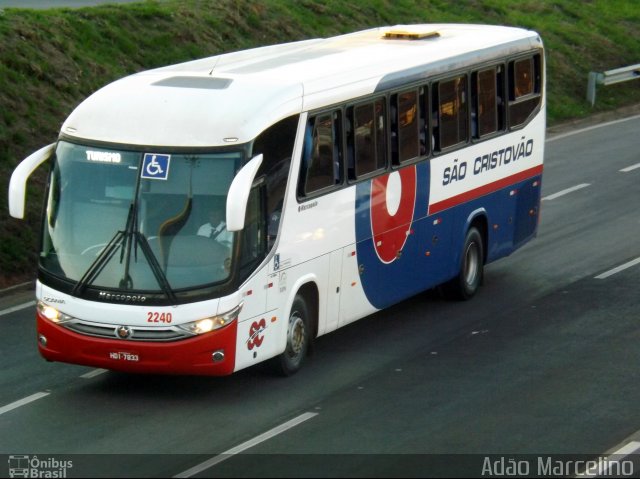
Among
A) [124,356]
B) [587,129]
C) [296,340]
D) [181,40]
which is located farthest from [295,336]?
[587,129]

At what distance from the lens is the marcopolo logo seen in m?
10.7

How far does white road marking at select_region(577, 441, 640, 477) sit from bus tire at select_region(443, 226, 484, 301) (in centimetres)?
557

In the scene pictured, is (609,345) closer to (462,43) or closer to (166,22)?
(462,43)

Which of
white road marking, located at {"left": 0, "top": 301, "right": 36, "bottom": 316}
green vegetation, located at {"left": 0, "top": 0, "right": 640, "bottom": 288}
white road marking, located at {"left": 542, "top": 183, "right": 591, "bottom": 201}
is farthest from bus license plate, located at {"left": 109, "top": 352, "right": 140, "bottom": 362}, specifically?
white road marking, located at {"left": 542, "top": 183, "right": 591, "bottom": 201}

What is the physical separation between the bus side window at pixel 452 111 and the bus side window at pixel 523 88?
1.29 meters

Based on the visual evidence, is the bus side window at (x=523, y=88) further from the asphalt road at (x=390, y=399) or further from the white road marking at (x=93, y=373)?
the white road marking at (x=93, y=373)

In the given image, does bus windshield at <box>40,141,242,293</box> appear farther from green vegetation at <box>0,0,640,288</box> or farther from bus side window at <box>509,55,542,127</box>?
bus side window at <box>509,55,542,127</box>

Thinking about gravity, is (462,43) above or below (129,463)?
above

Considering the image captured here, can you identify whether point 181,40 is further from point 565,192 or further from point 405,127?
point 405,127

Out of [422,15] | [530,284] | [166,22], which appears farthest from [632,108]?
[530,284]

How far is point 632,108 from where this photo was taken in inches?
1321

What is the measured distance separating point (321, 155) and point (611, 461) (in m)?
4.48

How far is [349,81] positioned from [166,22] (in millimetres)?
13522

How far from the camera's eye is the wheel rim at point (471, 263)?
1730cm
